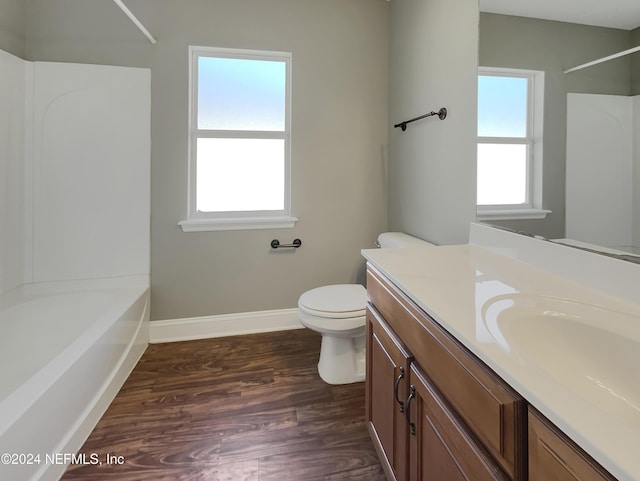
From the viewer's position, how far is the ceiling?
88 centimetres

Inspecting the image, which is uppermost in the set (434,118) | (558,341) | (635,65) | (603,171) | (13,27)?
(13,27)

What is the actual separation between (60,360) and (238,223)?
131 cm

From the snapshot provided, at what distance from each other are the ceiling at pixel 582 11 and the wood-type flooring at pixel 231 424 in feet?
5.57

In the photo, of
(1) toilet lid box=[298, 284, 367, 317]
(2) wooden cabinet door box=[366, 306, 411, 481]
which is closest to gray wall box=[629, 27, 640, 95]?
(2) wooden cabinet door box=[366, 306, 411, 481]

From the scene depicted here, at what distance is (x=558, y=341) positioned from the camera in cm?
74

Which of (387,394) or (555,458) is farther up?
(555,458)

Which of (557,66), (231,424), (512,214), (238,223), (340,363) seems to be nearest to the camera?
(557,66)

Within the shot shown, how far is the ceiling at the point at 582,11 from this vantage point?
34.6 inches

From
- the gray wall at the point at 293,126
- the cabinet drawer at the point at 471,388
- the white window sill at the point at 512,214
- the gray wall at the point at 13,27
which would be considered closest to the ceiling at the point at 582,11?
the white window sill at the point at 512,214

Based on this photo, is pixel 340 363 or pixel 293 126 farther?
pixel 293 126

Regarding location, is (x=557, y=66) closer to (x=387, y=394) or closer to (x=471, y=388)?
(x=471, y=388)

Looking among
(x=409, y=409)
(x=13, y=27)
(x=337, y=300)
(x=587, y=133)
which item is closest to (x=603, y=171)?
(x=587, y=133)

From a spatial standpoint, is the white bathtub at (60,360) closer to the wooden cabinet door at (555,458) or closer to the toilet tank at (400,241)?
the wooden cabinet door at (555,458)

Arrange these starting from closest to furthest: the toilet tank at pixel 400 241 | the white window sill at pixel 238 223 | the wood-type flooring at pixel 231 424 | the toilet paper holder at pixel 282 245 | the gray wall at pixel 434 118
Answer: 1. the wood-type flooring at pixel 231 424
2. the gray wall at pixel 434 118
3. the toilet tank at pixel 400 241
4. the white window sill at pixel 238 223
5. the toilet paper holder at pixel 282 245
